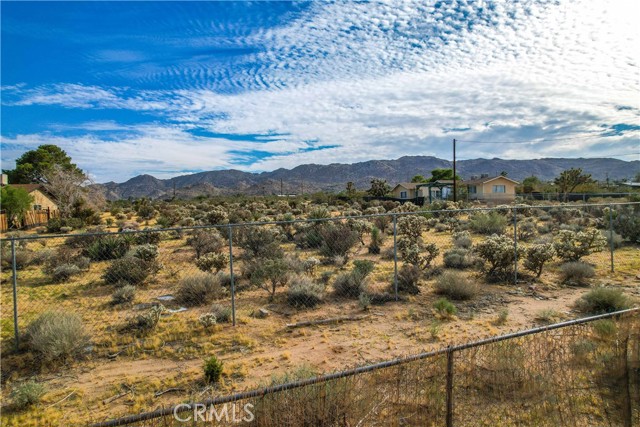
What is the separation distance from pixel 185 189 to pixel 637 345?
140 metres

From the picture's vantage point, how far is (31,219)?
3275 cm

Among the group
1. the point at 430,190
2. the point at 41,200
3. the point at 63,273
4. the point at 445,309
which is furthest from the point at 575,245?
the point at 430,190

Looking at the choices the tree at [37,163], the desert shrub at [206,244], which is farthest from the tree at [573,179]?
the tree at [37,163]

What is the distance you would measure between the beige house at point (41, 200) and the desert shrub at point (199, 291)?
108 feet

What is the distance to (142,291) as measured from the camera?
11602mm

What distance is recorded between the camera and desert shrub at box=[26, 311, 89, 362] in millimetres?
6996

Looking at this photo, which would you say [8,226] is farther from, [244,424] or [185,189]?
[185,189]

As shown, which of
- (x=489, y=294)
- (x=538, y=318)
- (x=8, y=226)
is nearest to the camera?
(x=538, y=318)

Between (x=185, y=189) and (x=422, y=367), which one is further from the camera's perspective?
(x=185, y=189)

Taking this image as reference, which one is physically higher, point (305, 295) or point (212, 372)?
point (305, 295)

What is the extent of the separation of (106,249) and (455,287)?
1398cm

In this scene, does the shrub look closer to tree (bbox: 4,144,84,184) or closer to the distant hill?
tree (bbox: 4,144,84,184)

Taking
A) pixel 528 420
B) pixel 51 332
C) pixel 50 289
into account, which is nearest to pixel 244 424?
pixel 528 420

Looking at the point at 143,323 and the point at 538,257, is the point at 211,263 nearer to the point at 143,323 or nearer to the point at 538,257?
the point at 143,323
